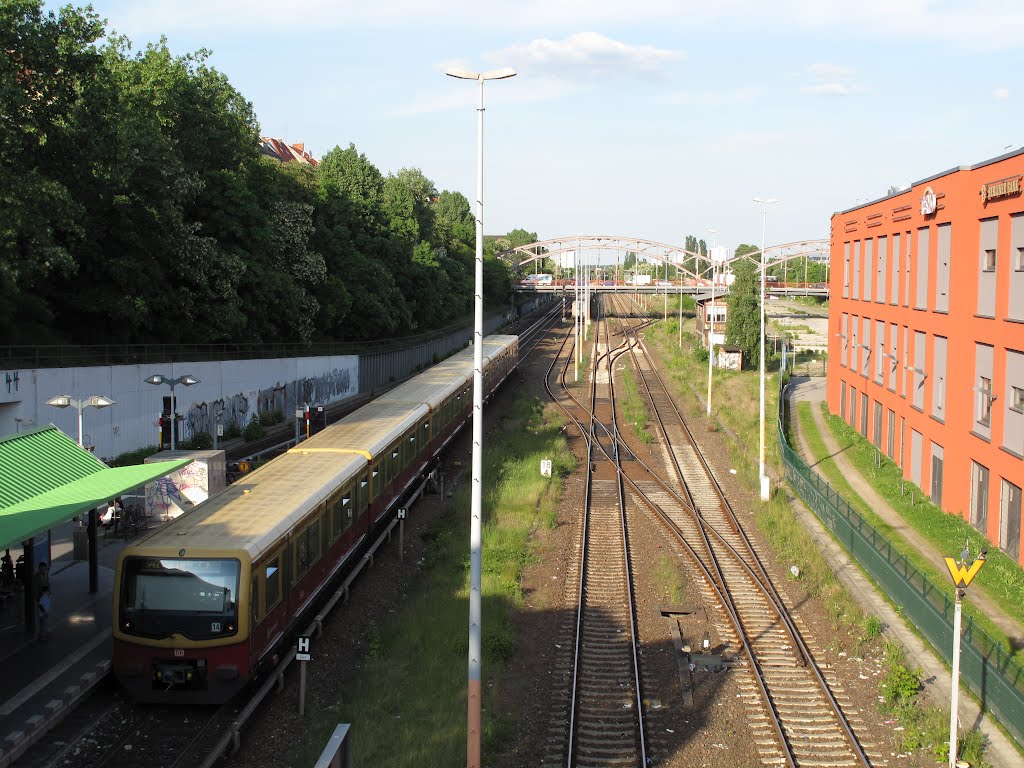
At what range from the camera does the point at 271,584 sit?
13.9m

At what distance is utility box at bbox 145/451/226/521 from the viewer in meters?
21.7

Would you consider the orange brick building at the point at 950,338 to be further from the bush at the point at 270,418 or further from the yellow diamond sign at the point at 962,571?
the bush at the point at 270,418

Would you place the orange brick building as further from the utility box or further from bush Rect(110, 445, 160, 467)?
bush Rect(110, 445, 160, 467)

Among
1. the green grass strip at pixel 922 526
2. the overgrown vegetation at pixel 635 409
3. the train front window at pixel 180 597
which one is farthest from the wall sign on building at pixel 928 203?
the train front window at pixel 180 597

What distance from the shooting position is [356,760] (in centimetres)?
1216

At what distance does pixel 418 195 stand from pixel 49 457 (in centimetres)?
7271

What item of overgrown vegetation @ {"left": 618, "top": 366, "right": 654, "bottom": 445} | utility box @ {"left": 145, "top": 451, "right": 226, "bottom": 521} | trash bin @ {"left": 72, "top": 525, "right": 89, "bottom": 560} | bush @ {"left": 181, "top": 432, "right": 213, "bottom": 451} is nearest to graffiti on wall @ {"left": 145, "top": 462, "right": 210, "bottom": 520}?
utility box @ {"left": 145, "top": 451, "right": 226, "bottom": 521}

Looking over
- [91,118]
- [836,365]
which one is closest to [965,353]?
[836,365]

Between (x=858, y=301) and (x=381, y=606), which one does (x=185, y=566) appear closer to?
(x=381, y=606)

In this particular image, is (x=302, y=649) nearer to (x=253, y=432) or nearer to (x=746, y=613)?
(x=746, y=613)

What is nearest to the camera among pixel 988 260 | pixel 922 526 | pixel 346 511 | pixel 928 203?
pixel 346 511

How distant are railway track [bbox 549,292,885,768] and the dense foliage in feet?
51.5

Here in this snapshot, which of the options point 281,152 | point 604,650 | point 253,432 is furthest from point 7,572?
point 281,152

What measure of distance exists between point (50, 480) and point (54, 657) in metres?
2.99
